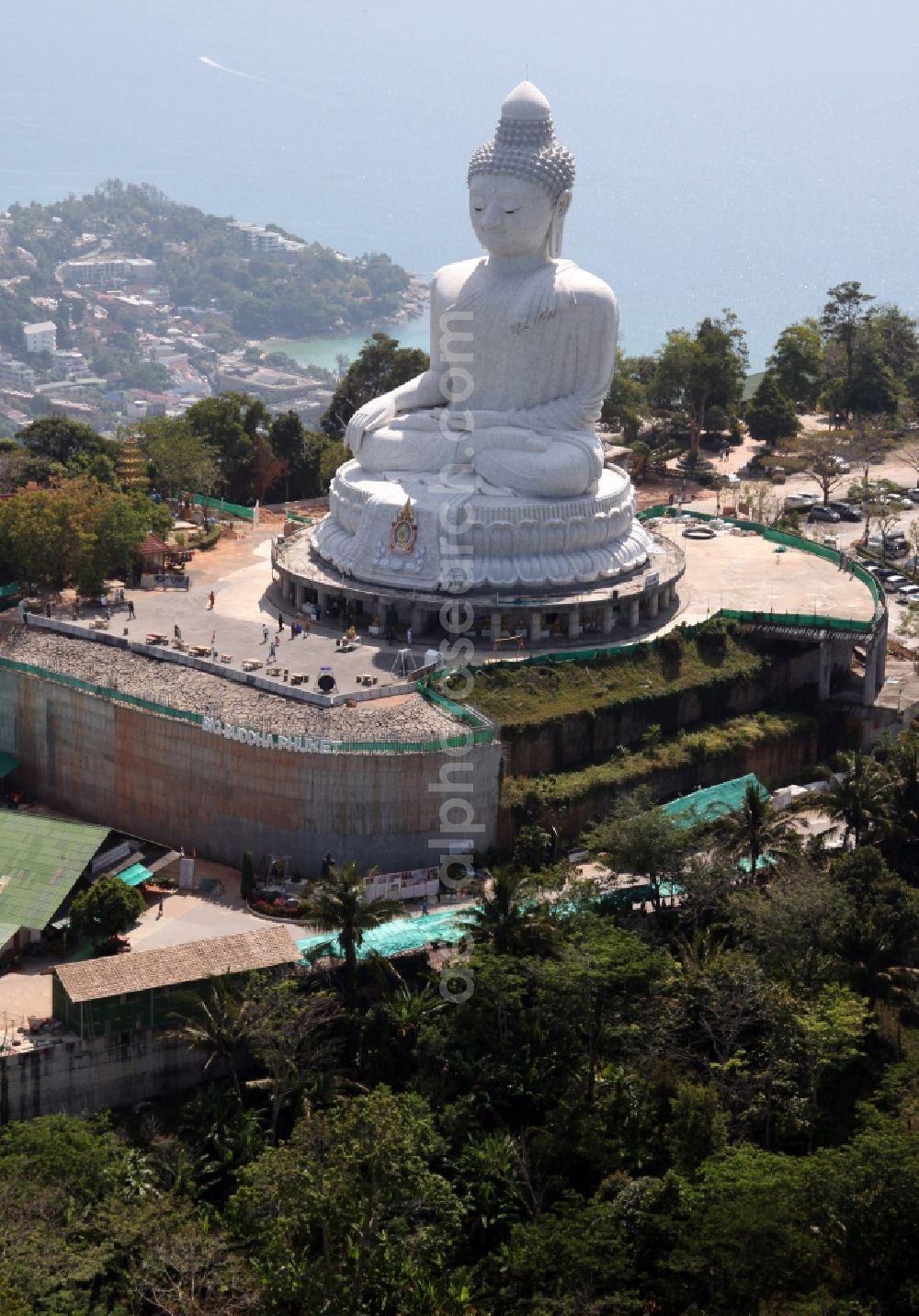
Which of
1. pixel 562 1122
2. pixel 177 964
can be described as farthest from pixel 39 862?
pixel 562 1122

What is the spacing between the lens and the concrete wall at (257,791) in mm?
35125

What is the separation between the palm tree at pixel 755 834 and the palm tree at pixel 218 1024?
8.26m

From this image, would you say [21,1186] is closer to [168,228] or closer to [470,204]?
[470,204]

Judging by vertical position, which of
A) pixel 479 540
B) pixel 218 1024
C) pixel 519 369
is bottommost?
pixel 218 1024

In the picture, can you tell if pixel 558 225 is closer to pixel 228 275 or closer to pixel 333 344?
pixel 333 344

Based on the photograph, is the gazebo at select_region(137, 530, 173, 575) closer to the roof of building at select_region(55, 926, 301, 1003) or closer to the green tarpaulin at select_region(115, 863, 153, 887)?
the green tarpaulin at select_region(115, 863, 153, 887)

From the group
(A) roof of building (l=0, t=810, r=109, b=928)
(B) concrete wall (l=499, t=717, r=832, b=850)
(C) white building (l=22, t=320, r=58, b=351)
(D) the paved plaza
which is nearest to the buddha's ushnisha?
(D) the paved plaza

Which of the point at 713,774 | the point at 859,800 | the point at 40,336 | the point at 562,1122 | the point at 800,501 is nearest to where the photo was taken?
the point at 562,1122

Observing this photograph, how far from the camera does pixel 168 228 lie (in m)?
160

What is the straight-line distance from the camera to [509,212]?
41875mm

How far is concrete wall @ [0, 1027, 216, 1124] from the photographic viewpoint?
3031cm

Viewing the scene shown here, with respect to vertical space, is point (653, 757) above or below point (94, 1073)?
above

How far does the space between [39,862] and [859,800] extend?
499 inches

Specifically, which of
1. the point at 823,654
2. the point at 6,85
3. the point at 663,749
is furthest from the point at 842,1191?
the point at 6,85
